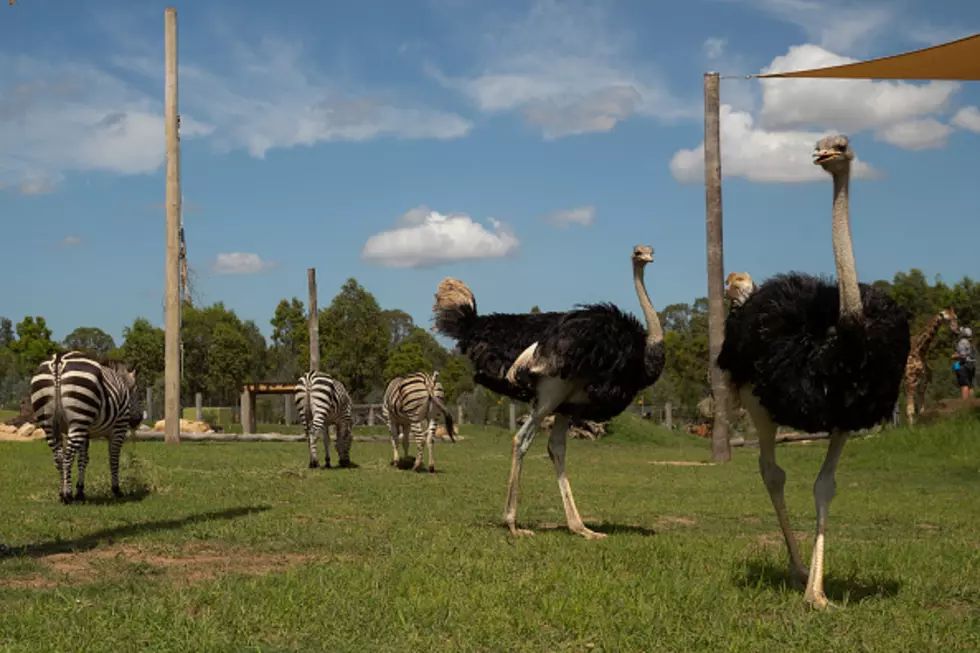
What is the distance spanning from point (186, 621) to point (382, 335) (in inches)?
1837

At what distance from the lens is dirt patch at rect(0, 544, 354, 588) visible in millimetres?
7285

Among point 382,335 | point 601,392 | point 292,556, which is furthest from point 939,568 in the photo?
point 382,335

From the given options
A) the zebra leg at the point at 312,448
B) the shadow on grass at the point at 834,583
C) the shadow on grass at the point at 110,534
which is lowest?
the shadow on grass at the point at 834,583

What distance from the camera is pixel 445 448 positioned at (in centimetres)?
2491

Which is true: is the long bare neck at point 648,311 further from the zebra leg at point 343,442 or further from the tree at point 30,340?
the tree at point 30,340

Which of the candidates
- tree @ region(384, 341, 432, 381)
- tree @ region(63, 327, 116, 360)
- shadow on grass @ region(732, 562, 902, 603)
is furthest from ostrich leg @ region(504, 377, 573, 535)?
tree @ region(63, 327, 116, 360)

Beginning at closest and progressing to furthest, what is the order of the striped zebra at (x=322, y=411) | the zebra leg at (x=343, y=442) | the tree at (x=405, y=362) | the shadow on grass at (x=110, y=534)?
1. the shadow on grass at (x=110, y=534)
2. the striped zebra at (x=322, y=411)
3. the zebra leg at (x=343, y=442)
4. the tree at (x=405, y=362)

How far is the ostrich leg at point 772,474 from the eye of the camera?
22.6 ft

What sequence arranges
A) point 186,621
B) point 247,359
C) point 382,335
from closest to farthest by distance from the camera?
point 186,621 → point 382,335 → point 247,359

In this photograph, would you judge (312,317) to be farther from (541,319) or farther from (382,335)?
(541,319)

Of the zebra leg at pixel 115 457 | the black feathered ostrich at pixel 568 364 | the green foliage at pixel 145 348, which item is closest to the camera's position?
the black feathered ostrich at pixel 568 364

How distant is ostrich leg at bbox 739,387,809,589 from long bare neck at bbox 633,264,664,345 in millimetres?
2457

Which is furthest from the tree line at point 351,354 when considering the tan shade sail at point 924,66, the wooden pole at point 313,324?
the tan shade sail at point 924,66

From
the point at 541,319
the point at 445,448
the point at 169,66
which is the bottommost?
the point at 445,448
